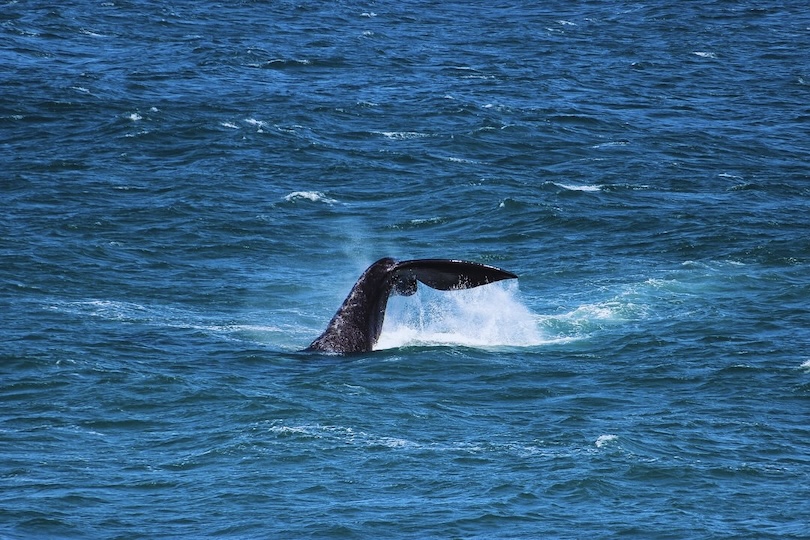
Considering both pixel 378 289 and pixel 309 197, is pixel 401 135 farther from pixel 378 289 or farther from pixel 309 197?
pixel 378 289

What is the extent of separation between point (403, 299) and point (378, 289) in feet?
14.6

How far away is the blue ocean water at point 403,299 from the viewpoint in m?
22.7

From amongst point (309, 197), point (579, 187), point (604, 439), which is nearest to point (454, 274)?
point (604, 439)

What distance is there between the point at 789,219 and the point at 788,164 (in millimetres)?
9453

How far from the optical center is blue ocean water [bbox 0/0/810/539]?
22.7m

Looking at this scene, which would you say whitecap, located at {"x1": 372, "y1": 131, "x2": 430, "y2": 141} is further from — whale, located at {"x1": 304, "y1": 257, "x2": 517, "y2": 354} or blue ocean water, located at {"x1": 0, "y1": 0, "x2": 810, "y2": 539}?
whale, located at {"x1": 304, "y1": 257, "x2": 517, "y2": 354}

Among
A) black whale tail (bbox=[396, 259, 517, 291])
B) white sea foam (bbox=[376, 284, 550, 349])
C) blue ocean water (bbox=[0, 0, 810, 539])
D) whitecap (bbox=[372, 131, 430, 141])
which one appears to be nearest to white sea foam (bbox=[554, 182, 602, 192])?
blue ocean water (bbox=[0, 0, 810, 539])

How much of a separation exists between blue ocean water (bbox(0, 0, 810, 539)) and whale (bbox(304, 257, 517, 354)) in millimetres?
474

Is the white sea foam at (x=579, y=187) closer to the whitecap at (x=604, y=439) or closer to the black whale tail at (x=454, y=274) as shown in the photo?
the black whale tail at (x=454, y=274)

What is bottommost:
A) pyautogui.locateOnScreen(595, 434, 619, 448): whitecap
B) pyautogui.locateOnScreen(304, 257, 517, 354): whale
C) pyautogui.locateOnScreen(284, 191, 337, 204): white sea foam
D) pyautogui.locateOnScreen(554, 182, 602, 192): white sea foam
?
pyautogui.locateOnScreen(284, 191, 337, 204): white sea foam

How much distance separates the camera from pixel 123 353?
2983cm

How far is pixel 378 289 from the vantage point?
92.9 ft

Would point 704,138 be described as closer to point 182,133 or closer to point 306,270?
point 182,133

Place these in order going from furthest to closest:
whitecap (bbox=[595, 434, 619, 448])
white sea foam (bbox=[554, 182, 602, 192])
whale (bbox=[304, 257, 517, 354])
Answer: white sea foam (bbox=[554, 182, 602, 192]) < whale (bbox=[304, 257, 517, 354]) < whitecap (bbox=[595, 434, 619, 448])
